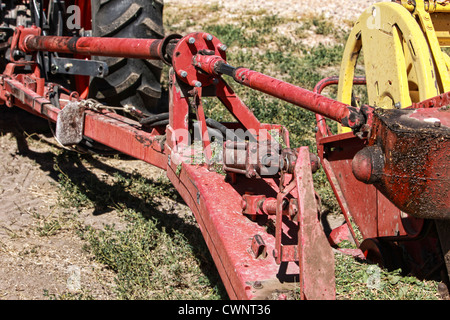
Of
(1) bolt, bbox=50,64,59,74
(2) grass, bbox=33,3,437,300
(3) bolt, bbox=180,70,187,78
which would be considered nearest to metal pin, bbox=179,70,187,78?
(3) bolt, bbox=180,70,187,78

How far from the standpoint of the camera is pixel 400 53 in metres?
3.25

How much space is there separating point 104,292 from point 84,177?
1849mm

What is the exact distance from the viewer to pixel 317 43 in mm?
8953

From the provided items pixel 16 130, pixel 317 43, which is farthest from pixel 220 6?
pixel 16 130

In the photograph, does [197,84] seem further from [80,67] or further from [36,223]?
[36,223]

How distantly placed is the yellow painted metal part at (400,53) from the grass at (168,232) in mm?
1131

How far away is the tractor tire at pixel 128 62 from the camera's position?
169 inches

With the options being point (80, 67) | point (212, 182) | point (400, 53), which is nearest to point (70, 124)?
point (80, 67)

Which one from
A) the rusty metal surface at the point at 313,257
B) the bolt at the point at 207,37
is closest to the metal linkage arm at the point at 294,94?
the bolt at the point at 207,37

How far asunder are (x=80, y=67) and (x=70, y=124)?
2.53ft

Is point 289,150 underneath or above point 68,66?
underneath

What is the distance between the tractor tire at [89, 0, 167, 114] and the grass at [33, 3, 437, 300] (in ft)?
2.28
